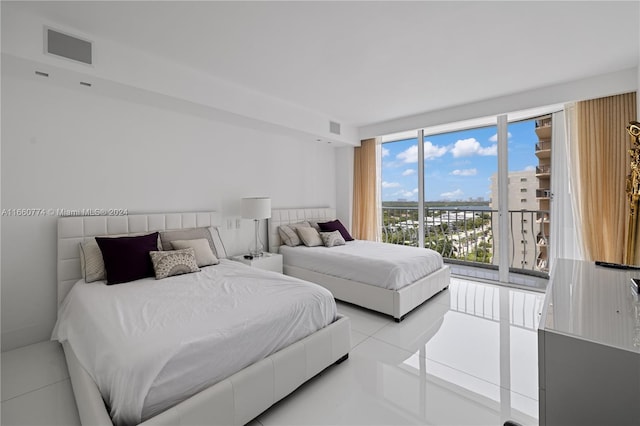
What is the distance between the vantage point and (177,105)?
330 cm

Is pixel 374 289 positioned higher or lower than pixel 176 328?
lower

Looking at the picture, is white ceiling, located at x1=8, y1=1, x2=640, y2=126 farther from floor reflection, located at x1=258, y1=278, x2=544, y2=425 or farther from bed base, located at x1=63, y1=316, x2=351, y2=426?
floor reflection, located at x1=258, y1=278, x2=544, y2=425

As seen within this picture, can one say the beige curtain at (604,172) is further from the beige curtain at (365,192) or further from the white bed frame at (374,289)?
the beige curtain at (365,192)

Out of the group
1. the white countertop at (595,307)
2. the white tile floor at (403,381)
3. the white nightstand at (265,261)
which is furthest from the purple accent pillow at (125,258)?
the white countertop at (595,307)

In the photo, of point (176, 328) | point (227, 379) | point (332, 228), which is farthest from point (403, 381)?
point (332, 228)

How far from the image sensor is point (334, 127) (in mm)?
5074

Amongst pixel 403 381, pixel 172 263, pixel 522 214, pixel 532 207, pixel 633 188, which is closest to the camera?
pixel 403 381

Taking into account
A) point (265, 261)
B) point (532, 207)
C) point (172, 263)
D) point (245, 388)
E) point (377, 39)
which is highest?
point (377, 39)

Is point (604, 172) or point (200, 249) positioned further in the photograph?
point (604, 172)

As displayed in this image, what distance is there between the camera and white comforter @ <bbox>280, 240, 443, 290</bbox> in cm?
327

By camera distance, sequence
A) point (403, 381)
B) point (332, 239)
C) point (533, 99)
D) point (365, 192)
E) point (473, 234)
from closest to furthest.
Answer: point (403, 381) < point (533, 99) < point (332, 239) < point (473, 234) < point (365, 192)

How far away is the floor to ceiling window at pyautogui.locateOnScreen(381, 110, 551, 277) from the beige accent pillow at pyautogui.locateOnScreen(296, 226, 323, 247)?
1991 mm

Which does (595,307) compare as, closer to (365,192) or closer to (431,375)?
(431,375)

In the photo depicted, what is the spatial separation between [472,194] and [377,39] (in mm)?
3656
